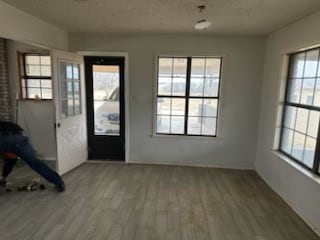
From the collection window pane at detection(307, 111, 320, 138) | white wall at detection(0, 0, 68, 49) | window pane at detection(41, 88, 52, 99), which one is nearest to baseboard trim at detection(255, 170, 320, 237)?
window pane at detection(307, 111, 320, 138)

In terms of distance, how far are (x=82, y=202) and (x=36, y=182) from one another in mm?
958

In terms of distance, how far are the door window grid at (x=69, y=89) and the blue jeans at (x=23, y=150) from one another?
85 centimetres

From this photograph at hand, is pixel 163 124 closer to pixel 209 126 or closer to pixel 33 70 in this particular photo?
pixel 209 126

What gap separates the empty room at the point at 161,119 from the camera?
266 centimetres

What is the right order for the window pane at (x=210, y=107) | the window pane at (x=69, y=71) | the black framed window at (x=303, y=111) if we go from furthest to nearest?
the window pane at (x=210, y=107)
the window pane at (x=69, y=71)
the black framed window at (x=303, y=111)

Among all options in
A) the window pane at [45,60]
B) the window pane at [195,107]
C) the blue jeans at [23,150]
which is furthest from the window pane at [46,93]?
the window pane at [195,107]

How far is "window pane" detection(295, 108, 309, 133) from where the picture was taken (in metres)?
2.99

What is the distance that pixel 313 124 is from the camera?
9.24ft

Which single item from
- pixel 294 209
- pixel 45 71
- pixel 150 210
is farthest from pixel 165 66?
pixel 294 209

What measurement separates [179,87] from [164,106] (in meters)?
0.48

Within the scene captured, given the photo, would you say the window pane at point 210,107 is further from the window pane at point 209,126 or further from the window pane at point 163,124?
the window pane at point 163,124

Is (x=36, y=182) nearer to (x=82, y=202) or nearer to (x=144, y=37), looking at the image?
(x=82, y=202)

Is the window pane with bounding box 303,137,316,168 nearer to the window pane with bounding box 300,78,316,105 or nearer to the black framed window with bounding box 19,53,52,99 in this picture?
the window pane with bounding box 300,78,316,105

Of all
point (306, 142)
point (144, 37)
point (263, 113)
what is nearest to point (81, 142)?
point (144, 37)
